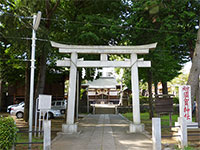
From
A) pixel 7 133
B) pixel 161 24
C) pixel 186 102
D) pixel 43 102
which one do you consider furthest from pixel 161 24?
pixel 7 133

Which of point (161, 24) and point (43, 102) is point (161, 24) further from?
point (43, 102)

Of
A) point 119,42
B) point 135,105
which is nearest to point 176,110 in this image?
point 119,42

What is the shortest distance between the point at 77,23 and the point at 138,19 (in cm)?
427

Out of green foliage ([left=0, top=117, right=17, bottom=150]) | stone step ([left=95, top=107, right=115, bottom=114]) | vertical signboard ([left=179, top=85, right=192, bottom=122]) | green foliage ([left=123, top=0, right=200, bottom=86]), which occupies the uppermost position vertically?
green foliage ([left=123, top=0, right=200, bottom=86])

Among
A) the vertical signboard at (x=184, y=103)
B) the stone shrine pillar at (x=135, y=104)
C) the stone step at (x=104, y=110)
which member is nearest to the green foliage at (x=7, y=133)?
the stone shrine pillar at (x=135, y=104)

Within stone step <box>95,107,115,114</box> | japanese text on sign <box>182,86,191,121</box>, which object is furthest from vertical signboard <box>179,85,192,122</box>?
stone step <box>95,107,115,114</box>

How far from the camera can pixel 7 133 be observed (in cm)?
559

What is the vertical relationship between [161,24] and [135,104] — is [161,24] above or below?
above

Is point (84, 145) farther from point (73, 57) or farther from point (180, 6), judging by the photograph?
point (180, 6)

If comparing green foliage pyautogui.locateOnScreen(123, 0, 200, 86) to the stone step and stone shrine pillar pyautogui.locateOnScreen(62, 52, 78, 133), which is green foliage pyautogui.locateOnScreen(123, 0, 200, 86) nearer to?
stone shrine pillar pyautogui.locateOnScreen(62, 52, 78, 133)

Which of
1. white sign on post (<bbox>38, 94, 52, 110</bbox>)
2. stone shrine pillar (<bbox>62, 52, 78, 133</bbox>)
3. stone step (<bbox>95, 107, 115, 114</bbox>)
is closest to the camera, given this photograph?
white sign on post (<bbox>38, 94, 52, 110</bbox>)

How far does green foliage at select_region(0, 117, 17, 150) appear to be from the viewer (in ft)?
18.0

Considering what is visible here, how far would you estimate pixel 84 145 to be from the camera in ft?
24.8

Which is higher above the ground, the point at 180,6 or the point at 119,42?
the point at 180,6
